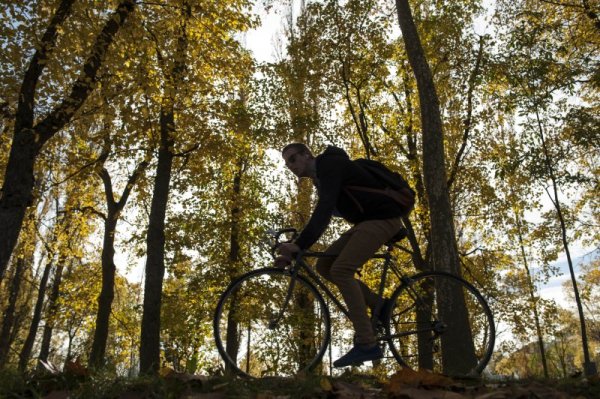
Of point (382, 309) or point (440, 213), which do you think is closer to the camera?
point (382, 309)

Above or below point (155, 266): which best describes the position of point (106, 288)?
above

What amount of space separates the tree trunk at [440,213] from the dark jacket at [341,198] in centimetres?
192

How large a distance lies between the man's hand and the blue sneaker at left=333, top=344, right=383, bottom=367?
95cm

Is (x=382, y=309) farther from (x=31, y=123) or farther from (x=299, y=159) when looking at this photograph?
(x=31, y=123)

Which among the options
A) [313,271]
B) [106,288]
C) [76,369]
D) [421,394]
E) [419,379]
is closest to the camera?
[421,394]

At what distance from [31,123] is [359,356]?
7394 millimetres

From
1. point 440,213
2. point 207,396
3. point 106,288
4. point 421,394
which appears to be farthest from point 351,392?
point 106,288

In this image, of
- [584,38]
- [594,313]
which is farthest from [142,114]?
[594,313]

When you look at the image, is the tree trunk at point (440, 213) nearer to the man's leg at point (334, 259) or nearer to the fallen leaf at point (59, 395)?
the man's leg at point (334, 259)

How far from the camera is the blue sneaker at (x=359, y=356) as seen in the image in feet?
13.6

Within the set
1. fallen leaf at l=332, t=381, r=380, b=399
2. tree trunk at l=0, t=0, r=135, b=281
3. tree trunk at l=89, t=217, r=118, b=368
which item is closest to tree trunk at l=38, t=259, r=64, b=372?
tree trunk at l=89, t=217, r=118, b=368

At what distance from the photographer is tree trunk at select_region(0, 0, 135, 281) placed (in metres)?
7.93

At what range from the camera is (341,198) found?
441cm

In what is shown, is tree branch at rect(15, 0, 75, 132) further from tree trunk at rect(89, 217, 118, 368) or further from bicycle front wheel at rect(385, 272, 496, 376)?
tree trunk at rect(89, 217, 118, 368)
